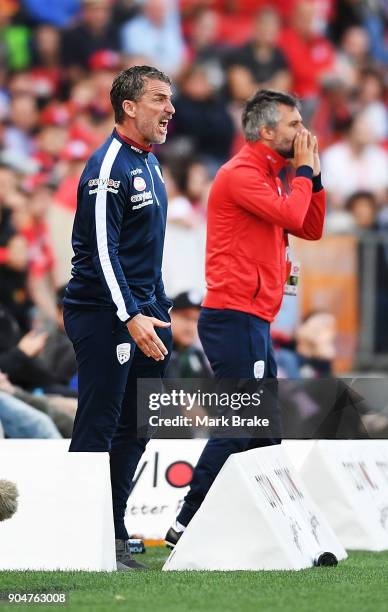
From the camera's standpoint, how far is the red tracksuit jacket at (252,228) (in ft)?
22.6

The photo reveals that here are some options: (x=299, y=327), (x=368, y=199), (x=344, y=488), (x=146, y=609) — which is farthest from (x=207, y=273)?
(x=368, y=199)

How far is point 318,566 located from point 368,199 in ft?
27.9

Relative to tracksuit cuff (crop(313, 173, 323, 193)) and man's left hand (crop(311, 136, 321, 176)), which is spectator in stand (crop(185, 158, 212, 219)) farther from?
man's left hand (crop(311, 136, 321, 176))

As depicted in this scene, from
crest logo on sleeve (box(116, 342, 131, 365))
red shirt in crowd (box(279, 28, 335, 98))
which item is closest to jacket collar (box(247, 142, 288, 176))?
crest logo on sleeve (box(116, 342, 131, 365))

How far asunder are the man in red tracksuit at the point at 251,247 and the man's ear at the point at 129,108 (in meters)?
0.75

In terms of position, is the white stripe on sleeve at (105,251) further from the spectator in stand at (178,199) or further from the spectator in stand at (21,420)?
the spectator in stand at (178,199)

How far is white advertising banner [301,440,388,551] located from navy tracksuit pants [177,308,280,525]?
921 mm

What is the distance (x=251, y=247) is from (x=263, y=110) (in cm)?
74

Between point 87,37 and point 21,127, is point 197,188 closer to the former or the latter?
point 21,127

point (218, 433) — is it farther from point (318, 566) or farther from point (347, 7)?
point (347, 7)

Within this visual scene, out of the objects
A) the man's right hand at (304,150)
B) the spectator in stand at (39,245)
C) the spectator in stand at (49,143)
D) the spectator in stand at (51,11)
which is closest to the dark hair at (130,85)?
the man's right hand at (304,150)

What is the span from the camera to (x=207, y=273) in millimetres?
7055

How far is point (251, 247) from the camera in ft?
22.9

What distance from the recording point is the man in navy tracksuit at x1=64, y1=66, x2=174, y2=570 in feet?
20.2
